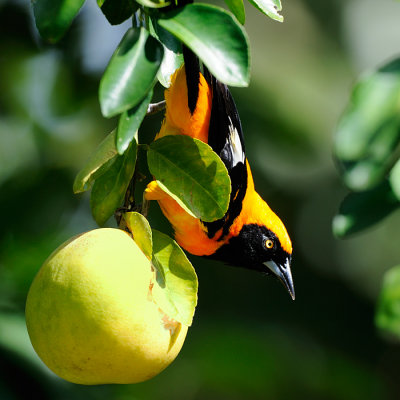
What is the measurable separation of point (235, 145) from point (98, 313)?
154 centimetres

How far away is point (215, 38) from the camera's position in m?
1.34

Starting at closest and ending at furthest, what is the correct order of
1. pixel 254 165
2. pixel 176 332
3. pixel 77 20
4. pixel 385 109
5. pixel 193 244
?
pixel 385 109 → pixel 176 332 → pixel 193 244 → pixel 77 20 → pixel 254 165

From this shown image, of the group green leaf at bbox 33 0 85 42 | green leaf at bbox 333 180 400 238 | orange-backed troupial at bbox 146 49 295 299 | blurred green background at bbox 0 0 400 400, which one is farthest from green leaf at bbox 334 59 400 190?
blurred green background at bbox 0 0 400 400

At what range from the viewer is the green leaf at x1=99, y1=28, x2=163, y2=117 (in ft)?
4.08

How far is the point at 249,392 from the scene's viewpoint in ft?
16.5

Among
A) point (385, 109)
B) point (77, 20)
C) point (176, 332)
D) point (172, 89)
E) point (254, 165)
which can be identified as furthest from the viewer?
point (254, 165)

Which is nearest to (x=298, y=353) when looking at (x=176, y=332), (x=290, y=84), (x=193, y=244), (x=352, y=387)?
(x=352, y=387)

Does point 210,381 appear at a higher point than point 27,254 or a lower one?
lower

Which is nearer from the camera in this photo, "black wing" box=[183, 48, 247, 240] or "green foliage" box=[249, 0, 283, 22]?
"green foliage" box=[249, 0, 283, 22]

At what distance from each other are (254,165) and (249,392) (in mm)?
1604

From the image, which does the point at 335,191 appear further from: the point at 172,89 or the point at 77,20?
the point at 172,89

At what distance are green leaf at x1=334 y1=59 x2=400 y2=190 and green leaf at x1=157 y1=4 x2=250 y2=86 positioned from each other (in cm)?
38

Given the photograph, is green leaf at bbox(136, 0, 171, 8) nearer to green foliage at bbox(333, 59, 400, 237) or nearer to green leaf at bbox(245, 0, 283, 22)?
green leaf at bbox(245, 0, 283, 22)

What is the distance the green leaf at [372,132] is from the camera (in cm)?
155
